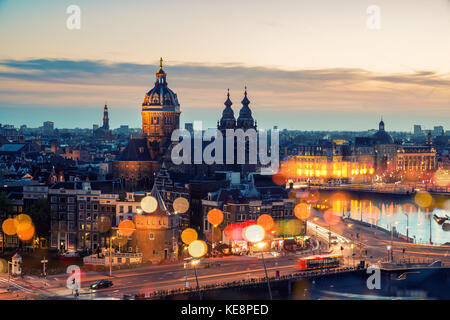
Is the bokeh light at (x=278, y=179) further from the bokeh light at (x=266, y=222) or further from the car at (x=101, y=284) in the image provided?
the car at (x=101, y=284)

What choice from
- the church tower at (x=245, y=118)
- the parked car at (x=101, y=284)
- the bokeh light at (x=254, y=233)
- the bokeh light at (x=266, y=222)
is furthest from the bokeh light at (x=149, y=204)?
the church tower at (x=245, y=118)

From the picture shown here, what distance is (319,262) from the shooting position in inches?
2087

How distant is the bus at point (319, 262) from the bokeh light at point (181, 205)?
53.2ft

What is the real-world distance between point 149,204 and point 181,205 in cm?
1207

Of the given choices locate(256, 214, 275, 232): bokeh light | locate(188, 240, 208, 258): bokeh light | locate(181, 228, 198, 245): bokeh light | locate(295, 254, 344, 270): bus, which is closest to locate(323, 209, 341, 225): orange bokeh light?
locate(256, 214, 275, 232): bokeh light

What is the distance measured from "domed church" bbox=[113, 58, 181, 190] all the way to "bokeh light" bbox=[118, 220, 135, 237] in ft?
72.9

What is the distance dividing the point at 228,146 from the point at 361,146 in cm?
8468

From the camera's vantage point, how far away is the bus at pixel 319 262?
172 feet

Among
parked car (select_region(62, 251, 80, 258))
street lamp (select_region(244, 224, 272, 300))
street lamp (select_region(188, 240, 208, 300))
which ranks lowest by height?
parked car (select_region(62, 251, 80, 258))

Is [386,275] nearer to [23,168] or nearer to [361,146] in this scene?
[23,168]

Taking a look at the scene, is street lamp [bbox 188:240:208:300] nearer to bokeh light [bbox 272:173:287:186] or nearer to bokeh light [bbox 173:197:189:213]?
bokeh light [bbox 173:197:189:213]

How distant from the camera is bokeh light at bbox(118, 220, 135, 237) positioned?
187 ft

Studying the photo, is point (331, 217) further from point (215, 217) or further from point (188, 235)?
point (188, 235)
